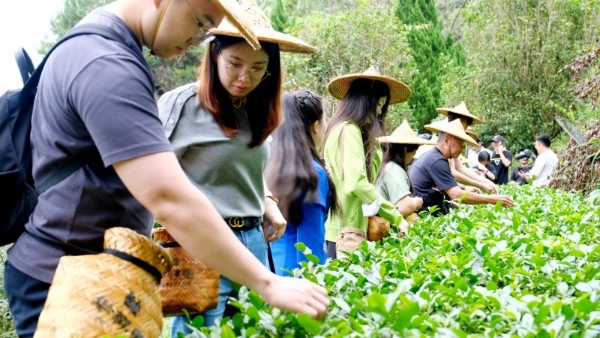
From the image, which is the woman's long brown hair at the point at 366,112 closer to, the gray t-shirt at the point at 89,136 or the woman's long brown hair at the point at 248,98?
the woman's long brown hair at the point at 248,98

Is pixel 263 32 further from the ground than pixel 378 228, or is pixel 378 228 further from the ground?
pixel 263 32

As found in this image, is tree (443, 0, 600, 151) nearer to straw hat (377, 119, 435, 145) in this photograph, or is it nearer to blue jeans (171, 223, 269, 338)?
straw hat (377, 119, 435, 145)

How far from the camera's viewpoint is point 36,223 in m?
1.90

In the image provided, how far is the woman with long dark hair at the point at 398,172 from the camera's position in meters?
5.09

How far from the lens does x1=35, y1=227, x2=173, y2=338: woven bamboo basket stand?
1.61 m

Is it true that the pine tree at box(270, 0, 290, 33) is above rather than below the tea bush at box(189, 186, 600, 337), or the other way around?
below

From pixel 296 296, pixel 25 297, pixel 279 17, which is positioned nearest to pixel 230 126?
pixel 25 297

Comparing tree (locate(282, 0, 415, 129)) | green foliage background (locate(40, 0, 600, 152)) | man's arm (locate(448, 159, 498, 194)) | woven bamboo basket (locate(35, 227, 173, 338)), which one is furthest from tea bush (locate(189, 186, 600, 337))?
green foliage background (locate(40, 0, 600, 152))

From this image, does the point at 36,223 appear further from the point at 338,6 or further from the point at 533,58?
the point at 338,6

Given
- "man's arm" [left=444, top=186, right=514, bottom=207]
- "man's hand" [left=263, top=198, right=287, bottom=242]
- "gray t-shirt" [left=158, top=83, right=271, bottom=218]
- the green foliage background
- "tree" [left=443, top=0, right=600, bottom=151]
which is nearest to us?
"gray t-shirt" [left=158, top=83, right=271, bottom=218]

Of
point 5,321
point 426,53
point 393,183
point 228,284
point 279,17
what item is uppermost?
point 228,284

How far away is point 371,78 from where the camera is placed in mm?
4930

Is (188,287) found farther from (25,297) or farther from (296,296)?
(296,296)

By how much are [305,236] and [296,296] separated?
2826 mm
